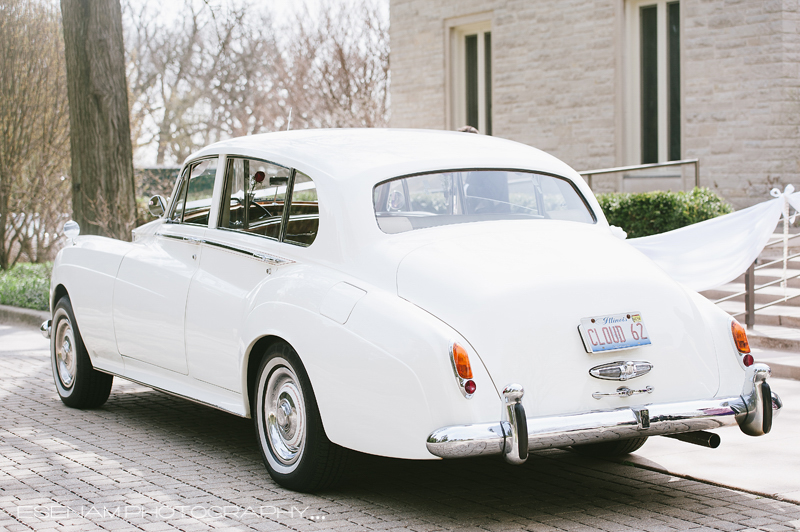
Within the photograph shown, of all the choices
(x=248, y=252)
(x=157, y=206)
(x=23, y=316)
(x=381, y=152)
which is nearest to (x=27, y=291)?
(x=23, y=316)

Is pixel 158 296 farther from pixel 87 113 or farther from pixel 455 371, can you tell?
pixel 87 113

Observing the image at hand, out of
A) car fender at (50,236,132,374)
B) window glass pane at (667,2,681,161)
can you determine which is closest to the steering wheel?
car fender at (50,236,132,374)

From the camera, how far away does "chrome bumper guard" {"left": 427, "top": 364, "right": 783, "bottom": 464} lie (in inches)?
157

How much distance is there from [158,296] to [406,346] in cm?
237

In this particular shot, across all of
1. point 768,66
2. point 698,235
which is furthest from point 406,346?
point 768,66

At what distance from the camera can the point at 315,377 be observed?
452 cm

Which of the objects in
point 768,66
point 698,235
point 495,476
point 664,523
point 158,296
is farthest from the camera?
point 768,66

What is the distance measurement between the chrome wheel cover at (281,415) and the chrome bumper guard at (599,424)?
971 mm

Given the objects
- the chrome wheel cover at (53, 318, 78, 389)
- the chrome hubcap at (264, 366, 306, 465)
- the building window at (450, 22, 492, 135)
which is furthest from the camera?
the building window at (450, 22, 492, 135)

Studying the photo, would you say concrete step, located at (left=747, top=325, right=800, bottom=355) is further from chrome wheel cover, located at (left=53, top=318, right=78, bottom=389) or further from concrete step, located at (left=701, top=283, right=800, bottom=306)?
chrome wheel cover, located at (left=53, top=318, right=78, bottom=389)

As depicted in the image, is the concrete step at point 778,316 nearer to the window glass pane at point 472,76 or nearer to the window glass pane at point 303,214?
the window glass pane at point 303,214

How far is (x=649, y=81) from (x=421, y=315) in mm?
12639

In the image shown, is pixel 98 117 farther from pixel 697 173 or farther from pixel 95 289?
pixel 697 173

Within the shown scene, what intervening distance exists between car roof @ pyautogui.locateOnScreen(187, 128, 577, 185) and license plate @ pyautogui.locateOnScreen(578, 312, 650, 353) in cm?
131
